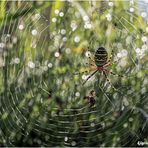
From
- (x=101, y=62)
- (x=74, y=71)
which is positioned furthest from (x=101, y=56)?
(x=74, y=71)

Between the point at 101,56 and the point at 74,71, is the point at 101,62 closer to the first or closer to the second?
the point at 101,56

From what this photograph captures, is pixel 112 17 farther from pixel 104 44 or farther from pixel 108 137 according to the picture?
pixel 108 137

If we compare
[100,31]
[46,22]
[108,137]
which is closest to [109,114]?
[108,137]
